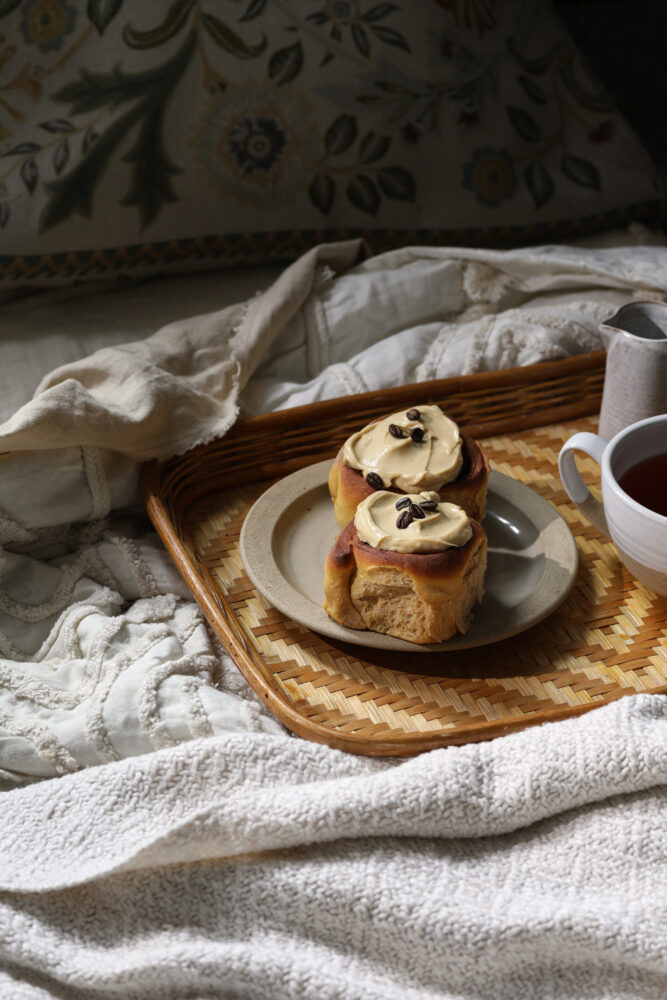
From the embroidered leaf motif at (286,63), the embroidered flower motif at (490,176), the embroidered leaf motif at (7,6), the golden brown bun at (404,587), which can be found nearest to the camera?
the golden brown bun at (404,587)

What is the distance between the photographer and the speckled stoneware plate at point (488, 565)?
2.54 feet

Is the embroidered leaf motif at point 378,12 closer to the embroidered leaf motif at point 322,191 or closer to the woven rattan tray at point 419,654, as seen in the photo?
the embroidered leaf motif at point 322,191

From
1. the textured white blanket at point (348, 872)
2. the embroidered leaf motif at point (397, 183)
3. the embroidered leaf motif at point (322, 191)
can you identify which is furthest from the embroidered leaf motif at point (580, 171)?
the textured white blanket at point (348, 872)

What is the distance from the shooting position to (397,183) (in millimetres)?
1272

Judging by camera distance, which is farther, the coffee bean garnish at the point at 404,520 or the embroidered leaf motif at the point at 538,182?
the embroidered leaf motif at the point at 538,182

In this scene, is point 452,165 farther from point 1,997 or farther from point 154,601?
point 1,997

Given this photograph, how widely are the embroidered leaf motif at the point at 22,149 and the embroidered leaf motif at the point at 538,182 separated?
0.60 meters

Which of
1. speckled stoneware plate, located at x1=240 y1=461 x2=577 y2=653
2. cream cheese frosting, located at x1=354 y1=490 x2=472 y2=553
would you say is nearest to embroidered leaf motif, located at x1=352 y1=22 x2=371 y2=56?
speckled stoneware plate, located at x1=240 y1=461 x2=577 y2=653

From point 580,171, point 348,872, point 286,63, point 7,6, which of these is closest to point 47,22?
point 7,6

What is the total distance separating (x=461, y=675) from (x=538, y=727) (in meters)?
0.09

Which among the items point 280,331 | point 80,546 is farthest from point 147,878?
point 280,331

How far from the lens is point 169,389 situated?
0.96m

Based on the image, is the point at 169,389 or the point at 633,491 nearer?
the point at 633,491

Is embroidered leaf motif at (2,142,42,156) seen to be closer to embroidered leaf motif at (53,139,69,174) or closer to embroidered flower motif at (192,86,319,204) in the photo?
embroidered leaf motif at (53,139,69,174)
